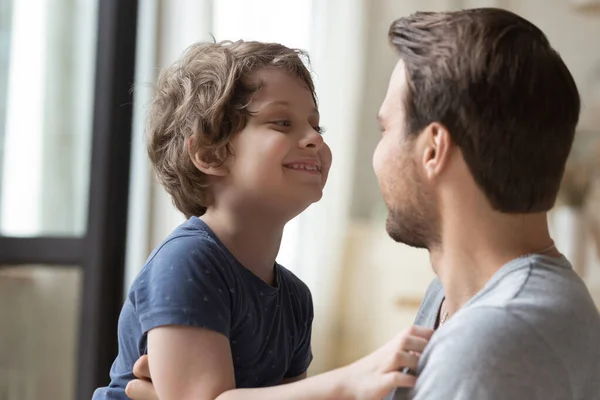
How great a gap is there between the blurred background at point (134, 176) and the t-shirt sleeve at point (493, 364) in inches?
101

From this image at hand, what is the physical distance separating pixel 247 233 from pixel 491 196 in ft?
1.96

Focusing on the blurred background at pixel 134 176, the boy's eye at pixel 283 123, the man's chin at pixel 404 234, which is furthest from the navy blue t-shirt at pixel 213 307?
the blurred background at pixel 134 176

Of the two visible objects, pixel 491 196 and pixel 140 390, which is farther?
pixel 140 390

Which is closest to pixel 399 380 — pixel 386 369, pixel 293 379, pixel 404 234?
pixel 386 369

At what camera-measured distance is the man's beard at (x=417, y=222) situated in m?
1.29

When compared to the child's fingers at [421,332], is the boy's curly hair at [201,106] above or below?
above

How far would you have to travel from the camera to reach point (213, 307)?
4.84ft

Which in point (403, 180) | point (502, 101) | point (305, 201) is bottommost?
point (305, 201)

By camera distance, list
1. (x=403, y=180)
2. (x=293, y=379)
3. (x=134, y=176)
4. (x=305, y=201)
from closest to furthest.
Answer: (x=403, y=180) < (x=305, y=201) < (x=293, y=379) < (x=134, y=176)

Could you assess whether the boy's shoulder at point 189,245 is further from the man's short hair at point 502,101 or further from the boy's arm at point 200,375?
the man's short hair at point 502,101

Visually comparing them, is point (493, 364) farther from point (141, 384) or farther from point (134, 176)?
point (134, 176)

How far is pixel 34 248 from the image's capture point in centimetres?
352

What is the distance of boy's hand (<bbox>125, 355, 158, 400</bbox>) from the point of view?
1.54 m

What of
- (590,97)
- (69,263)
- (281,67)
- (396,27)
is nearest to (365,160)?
(590,97)
